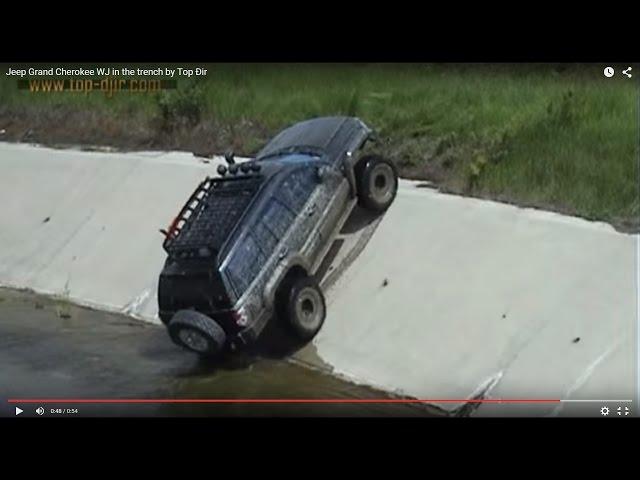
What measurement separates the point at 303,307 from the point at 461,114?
3.69 meters

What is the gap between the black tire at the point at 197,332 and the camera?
7.84 m

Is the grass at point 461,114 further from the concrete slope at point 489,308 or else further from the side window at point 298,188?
the side window at point 298,188

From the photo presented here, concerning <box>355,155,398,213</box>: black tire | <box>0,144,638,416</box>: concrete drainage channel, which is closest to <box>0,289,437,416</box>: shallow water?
<box>0,144,638,416</box>: concrete drainage channel

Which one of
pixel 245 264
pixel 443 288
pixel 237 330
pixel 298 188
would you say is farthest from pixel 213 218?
pixel 443 288

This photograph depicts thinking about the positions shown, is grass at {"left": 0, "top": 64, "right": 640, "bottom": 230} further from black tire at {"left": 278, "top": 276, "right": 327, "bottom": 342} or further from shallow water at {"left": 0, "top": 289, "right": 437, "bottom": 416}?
shallow water at {"left": 0, "top": 289, "right": 437, "bottom": 416}

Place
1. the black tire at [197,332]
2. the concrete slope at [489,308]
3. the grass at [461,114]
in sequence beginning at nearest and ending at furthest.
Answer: the concrete slope at [489,308] < the grass at [461,114] < the black tire at [197,332]

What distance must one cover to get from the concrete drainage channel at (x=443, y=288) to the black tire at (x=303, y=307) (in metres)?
0.19

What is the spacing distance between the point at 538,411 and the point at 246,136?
693cm

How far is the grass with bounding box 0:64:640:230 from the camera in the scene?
287 inches

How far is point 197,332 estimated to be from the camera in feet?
25.8

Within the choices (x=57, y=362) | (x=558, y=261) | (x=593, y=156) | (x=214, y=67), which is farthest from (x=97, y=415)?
(x=593, y=156)

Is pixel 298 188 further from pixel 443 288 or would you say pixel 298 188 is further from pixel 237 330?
pixel 443 288

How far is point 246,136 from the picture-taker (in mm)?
12141

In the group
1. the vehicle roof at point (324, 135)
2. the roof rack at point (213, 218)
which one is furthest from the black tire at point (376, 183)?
the roof rack at point (213, 218)
